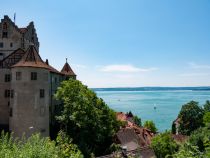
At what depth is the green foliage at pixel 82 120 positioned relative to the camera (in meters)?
47.0

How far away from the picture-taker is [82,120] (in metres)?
47.2

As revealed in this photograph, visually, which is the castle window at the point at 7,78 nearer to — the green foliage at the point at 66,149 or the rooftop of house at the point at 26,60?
the rooftop of house at the point at 26,60

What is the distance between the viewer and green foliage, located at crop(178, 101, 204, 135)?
8069 centimetres

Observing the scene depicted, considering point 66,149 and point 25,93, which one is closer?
point 66,149

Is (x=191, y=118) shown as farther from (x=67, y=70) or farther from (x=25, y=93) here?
Result: (x=25, y=93)

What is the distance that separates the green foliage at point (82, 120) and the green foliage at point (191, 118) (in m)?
36.2

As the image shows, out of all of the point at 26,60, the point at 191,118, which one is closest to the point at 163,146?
the point at 26,60

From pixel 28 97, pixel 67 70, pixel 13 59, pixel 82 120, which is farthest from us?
pixel 67 70

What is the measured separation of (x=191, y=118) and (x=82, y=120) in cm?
4314

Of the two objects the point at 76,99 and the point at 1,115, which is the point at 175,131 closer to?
the point at 76,99

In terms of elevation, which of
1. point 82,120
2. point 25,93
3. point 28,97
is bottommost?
point 82,120

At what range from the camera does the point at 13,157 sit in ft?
62.7

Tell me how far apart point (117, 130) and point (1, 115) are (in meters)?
21.9

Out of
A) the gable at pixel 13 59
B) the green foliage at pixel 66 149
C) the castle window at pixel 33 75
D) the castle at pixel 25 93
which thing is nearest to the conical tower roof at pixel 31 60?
the castle at pixel 25 93
